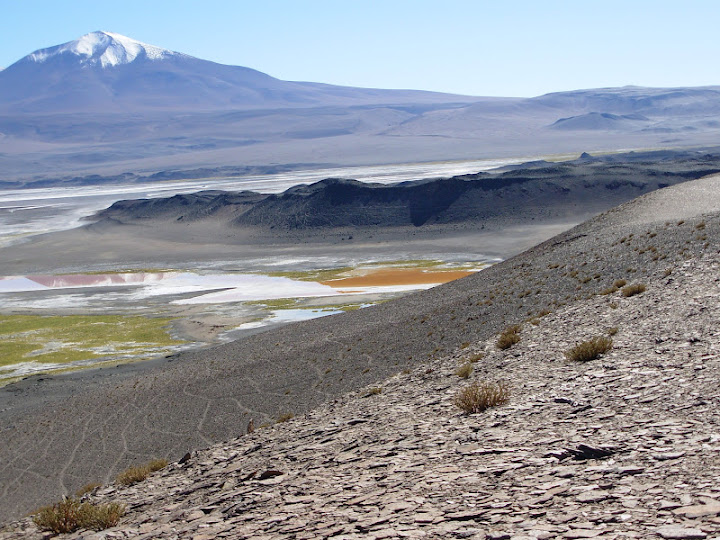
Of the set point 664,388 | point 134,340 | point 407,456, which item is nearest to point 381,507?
point 407,456

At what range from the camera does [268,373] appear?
22.4m

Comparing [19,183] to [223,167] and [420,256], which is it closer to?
[223,167]

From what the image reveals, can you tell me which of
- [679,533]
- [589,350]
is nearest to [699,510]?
[679,533]

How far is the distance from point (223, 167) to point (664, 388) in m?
189

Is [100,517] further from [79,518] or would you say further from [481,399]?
[481,399]

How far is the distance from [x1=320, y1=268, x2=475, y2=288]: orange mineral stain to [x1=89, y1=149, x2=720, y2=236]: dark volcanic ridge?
22051mm

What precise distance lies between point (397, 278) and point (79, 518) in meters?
39.6

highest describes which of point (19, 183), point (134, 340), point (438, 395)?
point (19, 183)

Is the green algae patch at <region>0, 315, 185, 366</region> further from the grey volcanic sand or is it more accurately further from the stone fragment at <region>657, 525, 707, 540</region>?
the stone fragment at <region>657, 525, 707, 540</region>

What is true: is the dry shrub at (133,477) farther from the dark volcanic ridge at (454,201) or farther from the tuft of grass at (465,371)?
the dark volcanic ridge at (454,201)

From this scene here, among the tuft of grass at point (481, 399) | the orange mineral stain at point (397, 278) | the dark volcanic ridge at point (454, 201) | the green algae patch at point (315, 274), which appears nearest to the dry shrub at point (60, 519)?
the tuft of grass at point (481, 399)

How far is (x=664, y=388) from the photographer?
999 centimetres

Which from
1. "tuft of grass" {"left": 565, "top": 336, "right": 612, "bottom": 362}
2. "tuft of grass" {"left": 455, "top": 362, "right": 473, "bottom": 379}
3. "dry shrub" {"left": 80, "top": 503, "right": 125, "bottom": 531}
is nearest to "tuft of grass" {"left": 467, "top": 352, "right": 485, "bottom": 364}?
"tuft of grass" {"left": 455, "top": 362, "right": 473, "bottom": 379}

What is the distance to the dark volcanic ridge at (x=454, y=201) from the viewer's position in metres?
75.4
